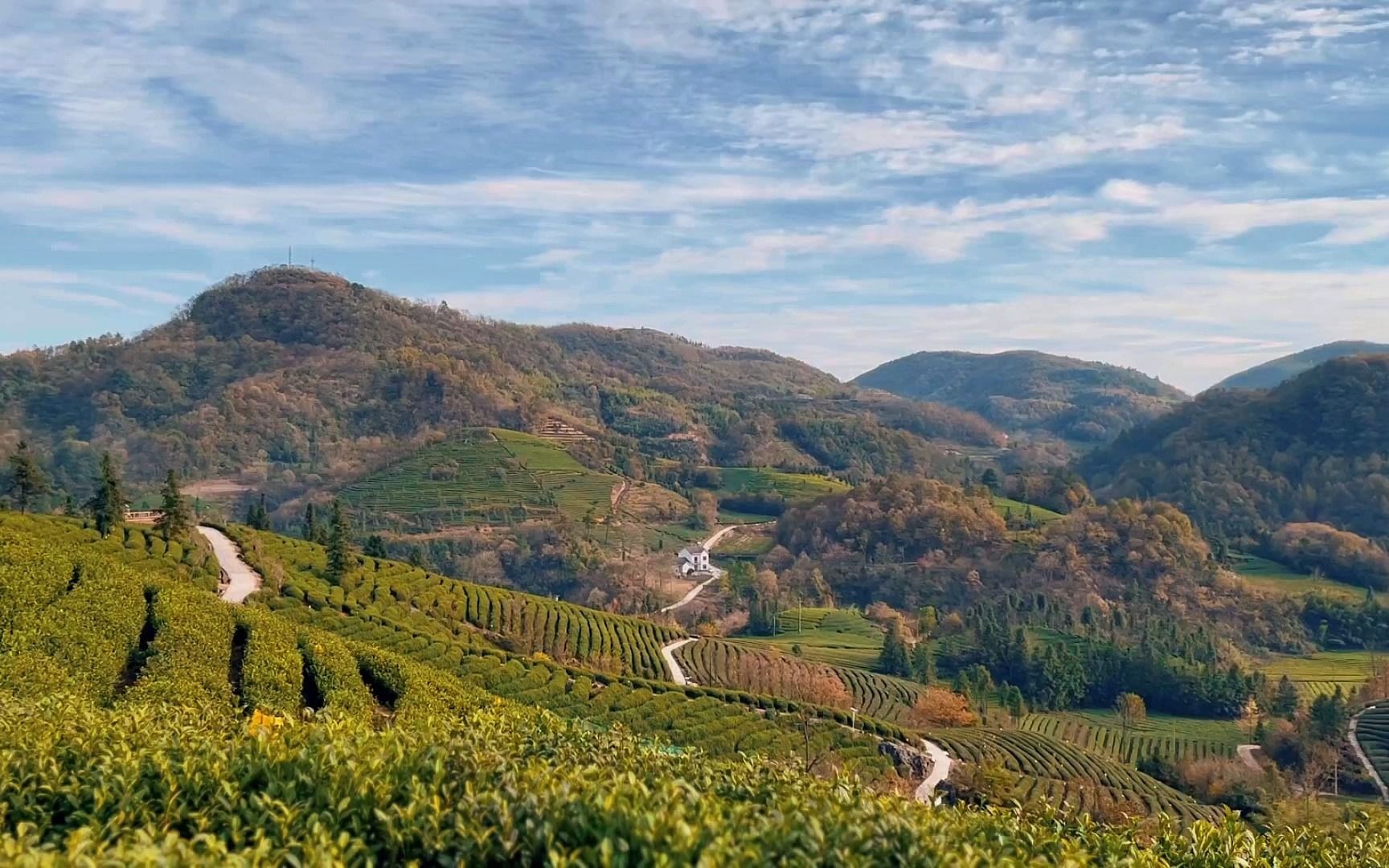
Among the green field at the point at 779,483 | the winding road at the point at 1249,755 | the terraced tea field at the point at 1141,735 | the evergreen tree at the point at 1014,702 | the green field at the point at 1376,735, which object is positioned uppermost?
the green field at the point at 779,483

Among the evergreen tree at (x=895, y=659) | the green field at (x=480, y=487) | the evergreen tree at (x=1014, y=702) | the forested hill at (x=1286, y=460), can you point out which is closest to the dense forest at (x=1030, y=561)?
the evergreen tree at (x=1014, y=702)

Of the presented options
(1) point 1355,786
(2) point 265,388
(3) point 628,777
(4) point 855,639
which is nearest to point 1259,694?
(1) point 1355,786

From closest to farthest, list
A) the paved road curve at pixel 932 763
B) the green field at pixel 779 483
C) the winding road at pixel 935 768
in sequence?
the paved road curve at pixel 932 763 < the winding road at pixel 935 768 < the green field at pixel 779 483

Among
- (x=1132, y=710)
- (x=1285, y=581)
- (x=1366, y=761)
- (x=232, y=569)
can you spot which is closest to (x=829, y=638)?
(x=1132, y=710)

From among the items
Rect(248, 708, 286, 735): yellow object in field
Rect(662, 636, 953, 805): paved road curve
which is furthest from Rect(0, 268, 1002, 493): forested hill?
Rect(248, 708, 286, 735): yellow object in field

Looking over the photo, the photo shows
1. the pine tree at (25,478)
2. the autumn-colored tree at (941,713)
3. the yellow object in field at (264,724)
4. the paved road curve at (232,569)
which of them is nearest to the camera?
the yellow object in field at (264,724)

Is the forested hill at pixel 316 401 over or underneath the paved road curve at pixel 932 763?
over

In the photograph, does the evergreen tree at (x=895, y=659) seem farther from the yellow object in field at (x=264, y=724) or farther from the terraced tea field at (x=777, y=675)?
the yellow object in field at (x=264, y=724)

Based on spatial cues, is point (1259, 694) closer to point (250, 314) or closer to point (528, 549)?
point (528, 549)
